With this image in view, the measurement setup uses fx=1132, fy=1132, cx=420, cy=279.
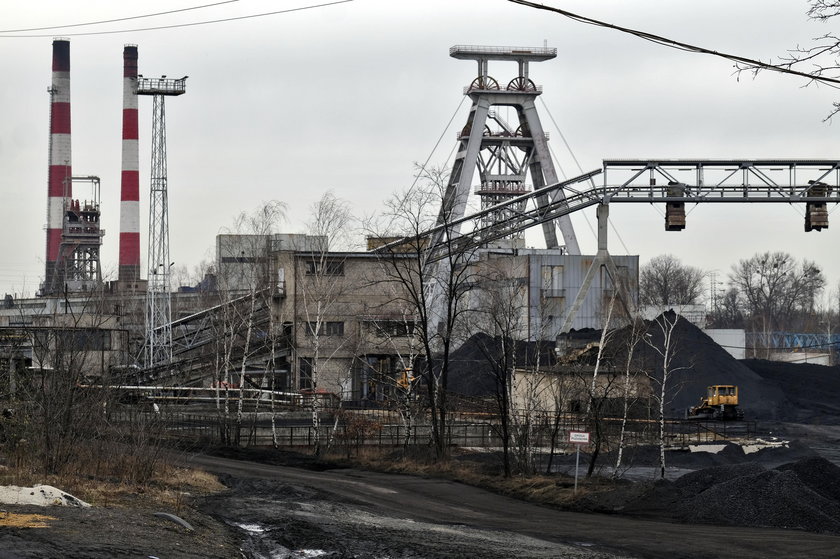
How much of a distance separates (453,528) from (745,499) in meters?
7.07

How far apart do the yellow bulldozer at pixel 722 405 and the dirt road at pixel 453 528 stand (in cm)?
2460

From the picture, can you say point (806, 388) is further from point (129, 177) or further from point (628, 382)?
point (129, 177)

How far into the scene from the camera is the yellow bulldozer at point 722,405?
1987 inches

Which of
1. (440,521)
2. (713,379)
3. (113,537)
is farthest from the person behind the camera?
(713,379)

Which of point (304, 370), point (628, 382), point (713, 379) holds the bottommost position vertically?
point (713, 379)

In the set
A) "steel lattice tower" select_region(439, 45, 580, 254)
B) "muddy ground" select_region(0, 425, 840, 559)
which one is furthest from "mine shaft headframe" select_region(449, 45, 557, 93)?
"muddy ground" select_region(0, 425, 840, 559)

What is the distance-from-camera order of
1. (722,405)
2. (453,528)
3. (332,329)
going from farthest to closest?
(332,329), (722,405), (453,528)

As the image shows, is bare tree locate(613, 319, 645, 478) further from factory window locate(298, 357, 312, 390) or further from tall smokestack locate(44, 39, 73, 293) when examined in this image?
tall smokestack locate(44, 39, 73, 293)

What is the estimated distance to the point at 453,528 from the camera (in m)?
21.3

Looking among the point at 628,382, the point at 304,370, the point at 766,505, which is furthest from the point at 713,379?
the point at 766,505

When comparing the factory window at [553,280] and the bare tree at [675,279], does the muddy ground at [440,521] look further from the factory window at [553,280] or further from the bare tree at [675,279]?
the bare tree at [675,279]

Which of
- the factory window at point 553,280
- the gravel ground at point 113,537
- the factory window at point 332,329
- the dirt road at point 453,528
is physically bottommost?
the dirt road at point 453,528

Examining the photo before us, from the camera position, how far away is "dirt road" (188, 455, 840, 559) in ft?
60.5

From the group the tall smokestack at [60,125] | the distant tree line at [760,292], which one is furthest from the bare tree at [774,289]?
the tall smokestack at [60,125]
